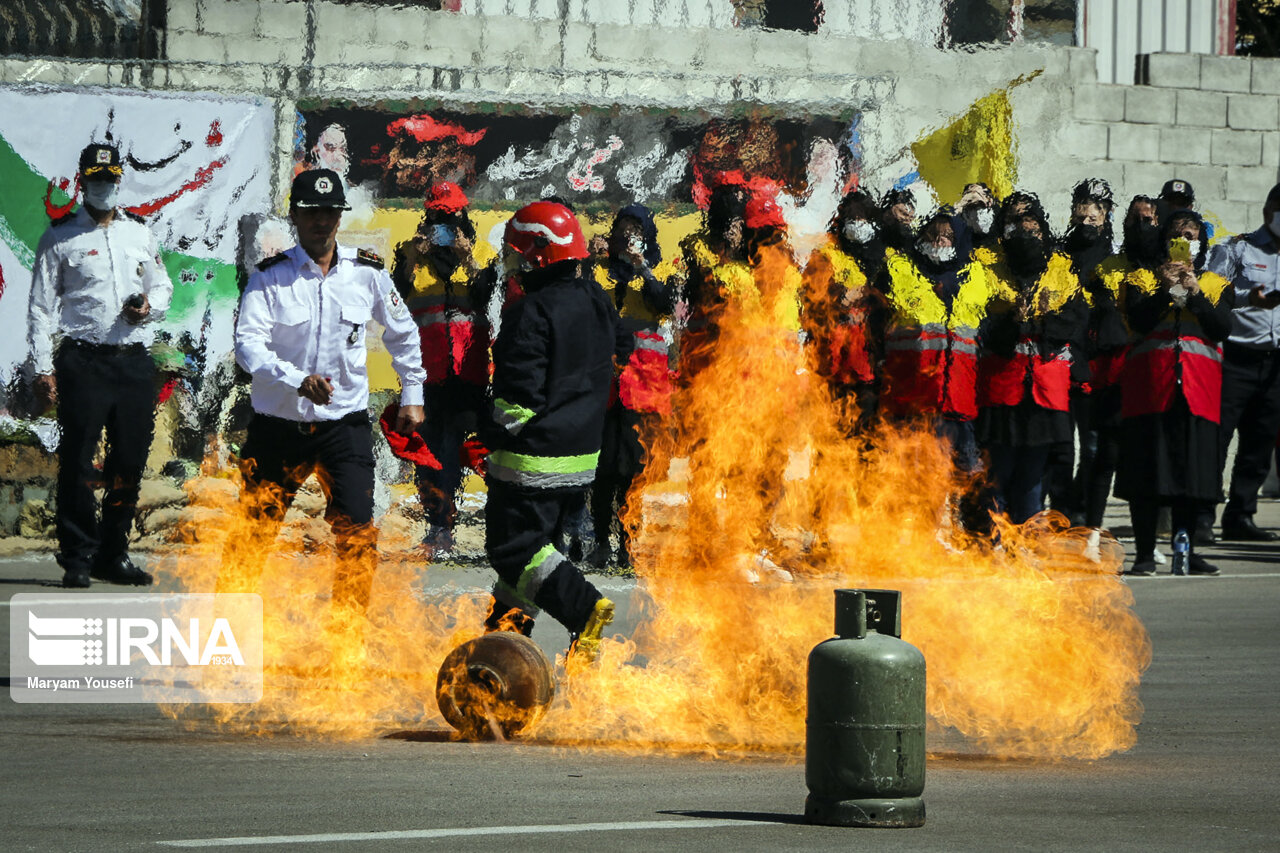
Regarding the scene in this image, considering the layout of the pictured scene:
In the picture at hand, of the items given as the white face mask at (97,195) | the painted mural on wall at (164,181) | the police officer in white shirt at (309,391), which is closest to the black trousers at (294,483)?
the police officer in white shirt at (309,391)

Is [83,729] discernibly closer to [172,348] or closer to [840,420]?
[840,420]

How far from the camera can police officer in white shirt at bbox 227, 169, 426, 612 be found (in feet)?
28.4

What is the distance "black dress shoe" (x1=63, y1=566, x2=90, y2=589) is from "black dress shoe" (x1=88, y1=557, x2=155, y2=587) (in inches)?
8.4

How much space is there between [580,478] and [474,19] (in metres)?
10.5

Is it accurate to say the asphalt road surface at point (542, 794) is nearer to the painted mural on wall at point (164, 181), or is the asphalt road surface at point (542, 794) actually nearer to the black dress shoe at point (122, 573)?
the black dress shoe at point (122, 573)

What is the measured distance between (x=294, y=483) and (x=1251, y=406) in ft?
29.1

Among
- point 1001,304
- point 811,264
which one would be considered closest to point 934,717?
point 1001,304

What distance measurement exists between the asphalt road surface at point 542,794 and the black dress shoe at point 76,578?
152 inches

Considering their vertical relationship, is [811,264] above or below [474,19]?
below

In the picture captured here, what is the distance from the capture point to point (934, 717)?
818 cm

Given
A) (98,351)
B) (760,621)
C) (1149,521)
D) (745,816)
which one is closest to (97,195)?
(98,351)

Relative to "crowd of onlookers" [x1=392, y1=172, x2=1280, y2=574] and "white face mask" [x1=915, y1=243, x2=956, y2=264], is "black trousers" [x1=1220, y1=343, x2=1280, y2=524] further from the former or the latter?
"white face mask" [x1=915, y1=243, x2=956, y2=264]

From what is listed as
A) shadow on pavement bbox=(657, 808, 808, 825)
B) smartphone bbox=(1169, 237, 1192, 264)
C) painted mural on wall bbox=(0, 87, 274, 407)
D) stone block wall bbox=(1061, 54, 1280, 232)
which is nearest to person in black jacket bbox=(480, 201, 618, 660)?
shadow on pavement bbox=(657, 808, 808, 825)

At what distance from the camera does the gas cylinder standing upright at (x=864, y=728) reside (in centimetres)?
580
